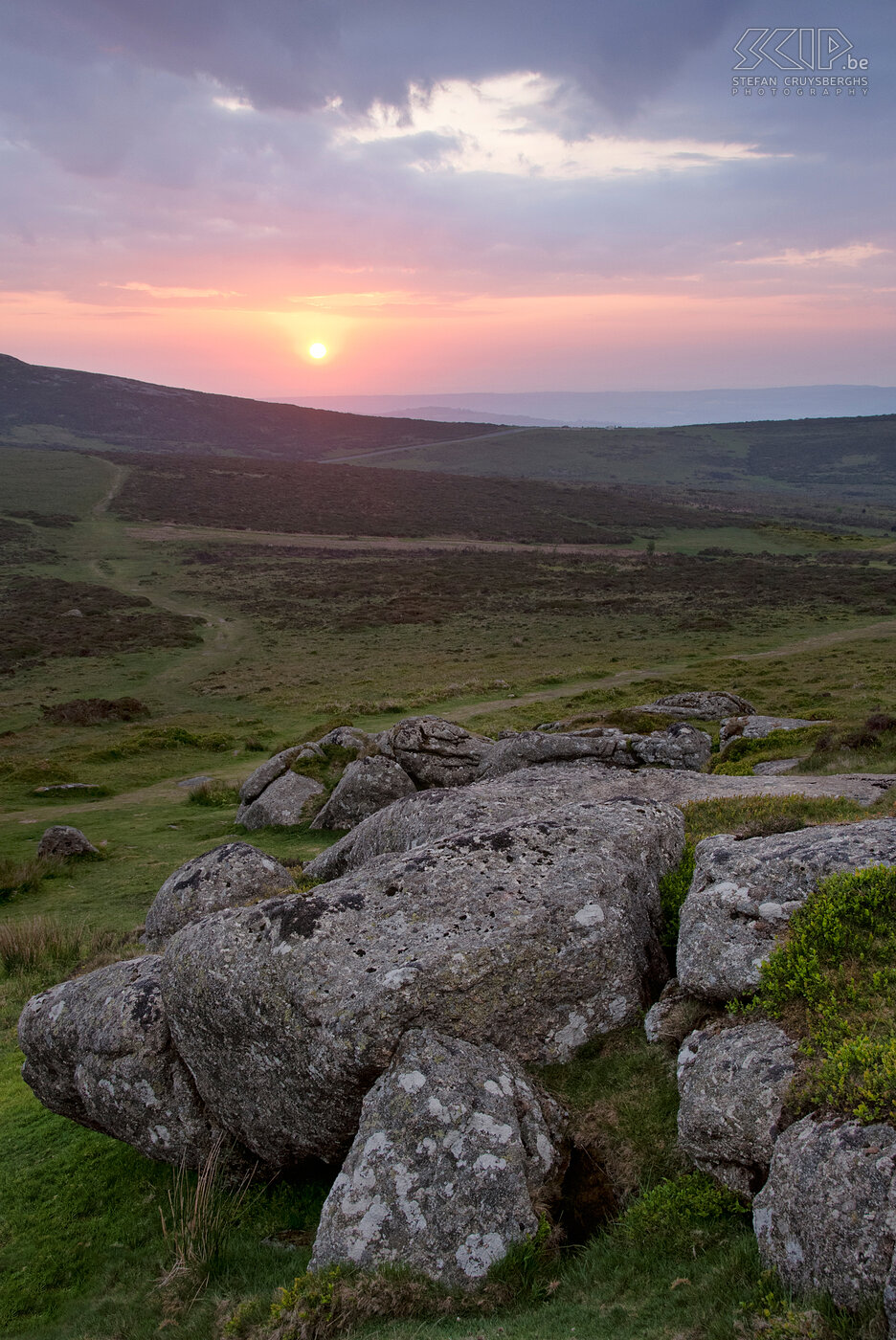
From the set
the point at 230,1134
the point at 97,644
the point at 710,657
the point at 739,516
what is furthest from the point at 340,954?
the point at 739,516

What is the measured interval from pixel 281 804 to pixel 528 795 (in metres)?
13.4

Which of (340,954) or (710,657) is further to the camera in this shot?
(710,657)

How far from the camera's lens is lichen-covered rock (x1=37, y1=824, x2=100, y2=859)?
24484mm

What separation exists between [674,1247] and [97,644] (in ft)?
211

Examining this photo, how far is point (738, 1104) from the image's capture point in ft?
24.1

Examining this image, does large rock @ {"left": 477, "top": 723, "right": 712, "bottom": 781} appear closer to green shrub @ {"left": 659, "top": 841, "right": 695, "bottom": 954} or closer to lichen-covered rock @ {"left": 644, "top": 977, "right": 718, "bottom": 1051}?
green shrub @ {"left": 659, "top": 841, "right": 695, "bottom": 954}

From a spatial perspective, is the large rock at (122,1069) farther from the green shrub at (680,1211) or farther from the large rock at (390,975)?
the green shrub at (680,1211)

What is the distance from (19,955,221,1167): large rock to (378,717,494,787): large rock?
13930mm

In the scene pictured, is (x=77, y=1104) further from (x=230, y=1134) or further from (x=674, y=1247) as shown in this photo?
(x=674, y=1247)

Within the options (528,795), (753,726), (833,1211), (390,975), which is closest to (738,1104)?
(833,1211)

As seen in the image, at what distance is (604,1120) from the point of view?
8500 mm

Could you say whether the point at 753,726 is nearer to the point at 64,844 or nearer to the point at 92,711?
the point at 64,844

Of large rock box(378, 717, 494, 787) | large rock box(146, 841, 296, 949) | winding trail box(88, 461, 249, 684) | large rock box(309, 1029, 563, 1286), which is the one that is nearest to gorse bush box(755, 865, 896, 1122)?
large rock box(309, 1029, 563, 1286)

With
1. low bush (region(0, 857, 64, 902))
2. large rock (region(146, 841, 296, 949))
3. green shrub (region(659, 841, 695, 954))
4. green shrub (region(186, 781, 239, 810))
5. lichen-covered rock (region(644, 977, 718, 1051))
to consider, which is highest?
green shrub (region(659, 841, 695, 954))
